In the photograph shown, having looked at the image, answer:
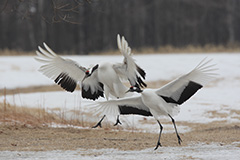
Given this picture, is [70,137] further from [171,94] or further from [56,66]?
[171,94]

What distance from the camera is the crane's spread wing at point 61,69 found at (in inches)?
350

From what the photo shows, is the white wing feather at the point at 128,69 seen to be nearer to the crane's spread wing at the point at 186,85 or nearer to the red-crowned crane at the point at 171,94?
the red-crowned crane at the point at 171,94

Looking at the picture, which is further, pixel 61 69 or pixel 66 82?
pixel 66 82

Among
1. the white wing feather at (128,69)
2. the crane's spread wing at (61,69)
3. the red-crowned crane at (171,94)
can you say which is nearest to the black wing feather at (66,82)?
the crane's spread wing at (61,69)

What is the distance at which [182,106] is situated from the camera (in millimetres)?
12727

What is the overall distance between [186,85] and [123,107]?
1376mm

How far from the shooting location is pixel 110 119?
1128 cm

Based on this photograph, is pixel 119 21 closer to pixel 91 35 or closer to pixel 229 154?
pixel 91 35

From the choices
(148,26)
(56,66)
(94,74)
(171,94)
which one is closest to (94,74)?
(94,74)

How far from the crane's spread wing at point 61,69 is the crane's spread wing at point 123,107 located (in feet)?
5.95

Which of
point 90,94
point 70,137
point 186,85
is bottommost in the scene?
Answer: point 70,137

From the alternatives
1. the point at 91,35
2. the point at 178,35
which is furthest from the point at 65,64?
the point at 178,35

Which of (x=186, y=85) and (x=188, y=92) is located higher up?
(x=186, y=85)

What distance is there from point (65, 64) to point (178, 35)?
36.7 meters
